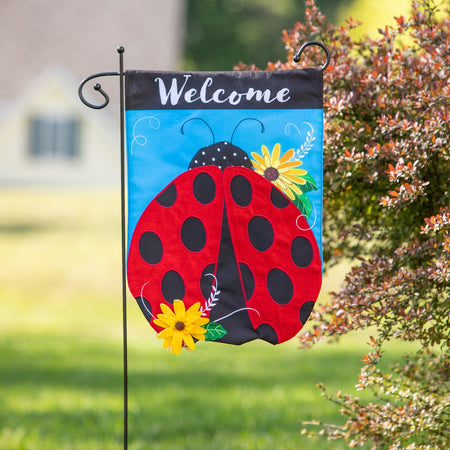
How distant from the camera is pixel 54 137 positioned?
→ 2138 centimetres

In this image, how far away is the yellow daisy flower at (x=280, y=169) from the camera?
2.54m

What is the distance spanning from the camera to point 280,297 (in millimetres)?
2553

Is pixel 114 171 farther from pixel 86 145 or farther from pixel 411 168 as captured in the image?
pixel 411 168

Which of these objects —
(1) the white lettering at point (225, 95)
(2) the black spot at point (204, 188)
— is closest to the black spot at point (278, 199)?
(2) the black spot at point (204, 188)

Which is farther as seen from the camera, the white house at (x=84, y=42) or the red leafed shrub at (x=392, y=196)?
the white house at (x=84, y=42)

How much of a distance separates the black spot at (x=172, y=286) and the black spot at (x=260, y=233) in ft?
0.95

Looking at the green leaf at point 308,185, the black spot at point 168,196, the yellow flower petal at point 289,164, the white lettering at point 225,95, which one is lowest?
the black spot at point 168,196

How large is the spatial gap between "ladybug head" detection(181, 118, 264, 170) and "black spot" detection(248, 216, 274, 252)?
20 cm

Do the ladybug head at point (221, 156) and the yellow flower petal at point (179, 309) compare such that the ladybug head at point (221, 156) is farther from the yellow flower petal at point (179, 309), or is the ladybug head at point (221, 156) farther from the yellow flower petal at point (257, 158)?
the yellow flower petal at point (179, 309)

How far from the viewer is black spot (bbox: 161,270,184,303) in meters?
2.53

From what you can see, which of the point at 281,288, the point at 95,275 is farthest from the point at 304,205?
the point at 95,275

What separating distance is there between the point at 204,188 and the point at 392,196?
0.72 metres

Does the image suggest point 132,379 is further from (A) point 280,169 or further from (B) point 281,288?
(A) point 280,169

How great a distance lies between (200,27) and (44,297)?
21276 millimetres
